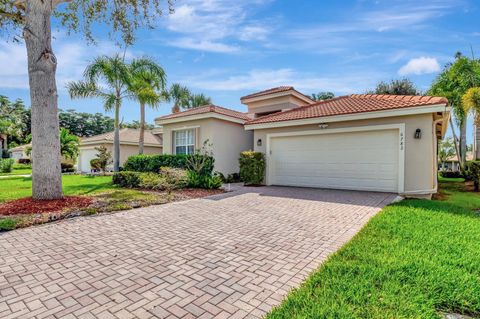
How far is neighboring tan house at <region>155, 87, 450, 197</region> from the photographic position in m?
9.45

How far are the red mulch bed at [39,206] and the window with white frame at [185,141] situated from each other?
8452 mm

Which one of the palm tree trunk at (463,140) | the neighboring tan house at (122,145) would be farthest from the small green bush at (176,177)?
the palm tree trunk at (463,140)

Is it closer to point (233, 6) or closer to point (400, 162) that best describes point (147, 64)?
point (233, 6)

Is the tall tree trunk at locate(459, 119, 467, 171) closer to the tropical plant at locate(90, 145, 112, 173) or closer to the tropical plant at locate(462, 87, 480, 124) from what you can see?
the tropical plant at locate(462, 87, 480, 124)

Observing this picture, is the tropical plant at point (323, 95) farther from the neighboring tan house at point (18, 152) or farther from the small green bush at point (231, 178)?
the neighboring tan house at point (18, 152)

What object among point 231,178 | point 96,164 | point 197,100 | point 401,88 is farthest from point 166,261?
point 401,88

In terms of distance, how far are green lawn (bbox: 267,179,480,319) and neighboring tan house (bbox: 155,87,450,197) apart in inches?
190

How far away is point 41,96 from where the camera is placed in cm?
785

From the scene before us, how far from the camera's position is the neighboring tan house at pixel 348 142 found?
31.0ft

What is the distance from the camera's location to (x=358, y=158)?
10828 millimetres

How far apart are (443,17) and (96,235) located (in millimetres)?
12787

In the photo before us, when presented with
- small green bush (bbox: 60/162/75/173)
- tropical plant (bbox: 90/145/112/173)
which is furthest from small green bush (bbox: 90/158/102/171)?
small green bush (bbox: 60/162/75/173)

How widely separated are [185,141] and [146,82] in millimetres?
6455

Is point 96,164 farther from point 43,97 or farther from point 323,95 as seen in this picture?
point 323,95
